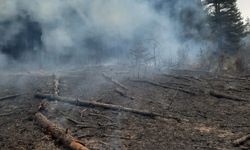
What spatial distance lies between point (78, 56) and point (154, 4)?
25.1ft

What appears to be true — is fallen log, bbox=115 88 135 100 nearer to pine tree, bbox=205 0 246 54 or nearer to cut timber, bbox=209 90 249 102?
cut timber, bbox=209 90 249 102

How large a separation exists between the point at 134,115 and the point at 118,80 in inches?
206

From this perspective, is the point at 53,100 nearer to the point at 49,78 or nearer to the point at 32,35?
the point at 49,78

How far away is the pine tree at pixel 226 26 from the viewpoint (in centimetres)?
2542

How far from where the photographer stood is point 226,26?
2555 cm

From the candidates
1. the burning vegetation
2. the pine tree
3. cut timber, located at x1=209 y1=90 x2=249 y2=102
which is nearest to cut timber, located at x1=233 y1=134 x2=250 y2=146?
the burning vegetation

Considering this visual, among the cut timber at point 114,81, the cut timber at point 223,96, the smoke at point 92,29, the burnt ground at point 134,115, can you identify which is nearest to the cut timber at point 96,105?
the burnt ground at point 134,115

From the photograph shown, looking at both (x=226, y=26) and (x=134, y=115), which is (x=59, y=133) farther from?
(x=226, y=26)

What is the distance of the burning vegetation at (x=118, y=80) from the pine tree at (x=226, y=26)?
0.08 metres

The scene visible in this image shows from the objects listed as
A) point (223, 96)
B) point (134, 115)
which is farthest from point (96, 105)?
point (223, 96)

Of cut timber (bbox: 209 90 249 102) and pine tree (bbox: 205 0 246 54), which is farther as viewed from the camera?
pine tree (bbox: 205 0 246 54)

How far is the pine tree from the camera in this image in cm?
2542

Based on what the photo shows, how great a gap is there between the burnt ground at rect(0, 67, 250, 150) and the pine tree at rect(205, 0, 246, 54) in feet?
38.5

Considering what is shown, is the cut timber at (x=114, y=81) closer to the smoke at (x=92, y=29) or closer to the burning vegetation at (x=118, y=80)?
the burning vegetation at (x=118, y=80)
